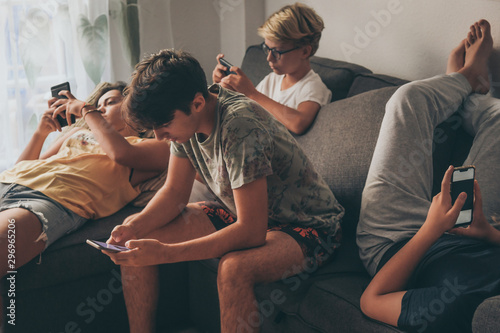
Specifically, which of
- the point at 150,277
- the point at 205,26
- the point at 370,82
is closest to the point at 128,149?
the point at 150,277

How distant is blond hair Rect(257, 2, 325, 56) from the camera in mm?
2047

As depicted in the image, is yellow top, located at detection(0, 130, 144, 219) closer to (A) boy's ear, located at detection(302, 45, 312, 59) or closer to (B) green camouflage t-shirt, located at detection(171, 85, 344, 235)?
(B) green camouflage t-shirt, located at detection(171, 85, 344, 235)

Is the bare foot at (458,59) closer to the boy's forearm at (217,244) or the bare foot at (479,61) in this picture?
the bare foot at (479,61)

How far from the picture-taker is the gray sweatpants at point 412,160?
146cm

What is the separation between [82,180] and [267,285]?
83 centimetres

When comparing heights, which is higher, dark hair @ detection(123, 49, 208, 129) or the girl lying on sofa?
dark hair @ detection(123, 49, 208, 129)

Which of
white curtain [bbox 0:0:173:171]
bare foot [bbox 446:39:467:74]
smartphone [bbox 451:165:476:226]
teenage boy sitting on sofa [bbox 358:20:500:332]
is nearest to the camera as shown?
teenage boy sitting on sofa [bbox 358:20:500:332]

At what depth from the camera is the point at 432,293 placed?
1.18 metres

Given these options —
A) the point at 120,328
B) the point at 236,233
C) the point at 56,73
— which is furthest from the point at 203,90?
the point at 56,73

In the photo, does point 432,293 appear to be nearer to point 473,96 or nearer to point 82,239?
point 473,96

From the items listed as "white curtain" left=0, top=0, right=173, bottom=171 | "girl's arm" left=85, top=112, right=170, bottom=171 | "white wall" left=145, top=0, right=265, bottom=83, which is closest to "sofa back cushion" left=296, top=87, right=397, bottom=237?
"girl's arm" left=85, top=112, right=170, bottom=171

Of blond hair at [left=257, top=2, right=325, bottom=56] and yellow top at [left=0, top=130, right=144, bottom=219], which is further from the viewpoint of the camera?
blond hair at [left=257, top=2, right=325, bottom=56]

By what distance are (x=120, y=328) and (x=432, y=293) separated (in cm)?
119

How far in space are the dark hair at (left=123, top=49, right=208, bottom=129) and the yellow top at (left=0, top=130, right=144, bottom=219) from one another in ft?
1.89
